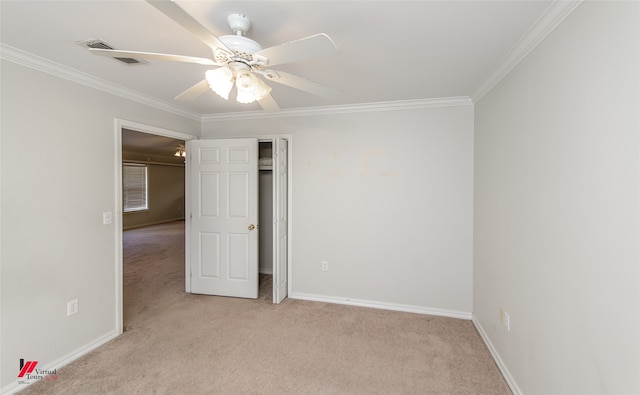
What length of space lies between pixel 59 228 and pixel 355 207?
2787 mm

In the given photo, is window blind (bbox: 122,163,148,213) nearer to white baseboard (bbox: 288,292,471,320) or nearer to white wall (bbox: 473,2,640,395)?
white baseboard (bbox: 288,292,471,320)

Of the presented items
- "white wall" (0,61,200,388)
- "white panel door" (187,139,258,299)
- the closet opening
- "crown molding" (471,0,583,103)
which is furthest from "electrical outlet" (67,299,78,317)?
"crown molding" (471,0,583,103)

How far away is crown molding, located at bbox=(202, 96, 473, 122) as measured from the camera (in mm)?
3096

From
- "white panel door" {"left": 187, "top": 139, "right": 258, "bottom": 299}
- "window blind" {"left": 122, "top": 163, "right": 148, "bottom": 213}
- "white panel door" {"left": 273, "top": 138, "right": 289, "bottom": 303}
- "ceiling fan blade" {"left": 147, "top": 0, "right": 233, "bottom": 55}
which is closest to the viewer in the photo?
"ceiling fan blade" {"left": 147, "top": 0, "right": 233, "bottom": 55}

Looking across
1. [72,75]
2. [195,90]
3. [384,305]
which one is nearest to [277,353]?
[384,305]

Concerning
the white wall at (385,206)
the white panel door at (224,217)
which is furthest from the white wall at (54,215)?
the white wall at (385,206)

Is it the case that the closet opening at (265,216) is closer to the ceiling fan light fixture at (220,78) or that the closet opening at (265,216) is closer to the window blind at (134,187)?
the ceiling fan light fixture at (220,78)

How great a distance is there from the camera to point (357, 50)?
6.50 feet

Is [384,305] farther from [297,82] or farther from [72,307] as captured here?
[72,307]

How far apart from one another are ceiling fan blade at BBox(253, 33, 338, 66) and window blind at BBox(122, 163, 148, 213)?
29.4ft

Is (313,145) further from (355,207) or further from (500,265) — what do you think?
(500,265)

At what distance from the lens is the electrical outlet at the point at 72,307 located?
2390 millimetres

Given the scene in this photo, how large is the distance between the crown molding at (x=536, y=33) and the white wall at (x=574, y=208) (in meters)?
0.05

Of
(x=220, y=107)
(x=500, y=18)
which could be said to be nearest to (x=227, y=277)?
(x=220, y=107)
